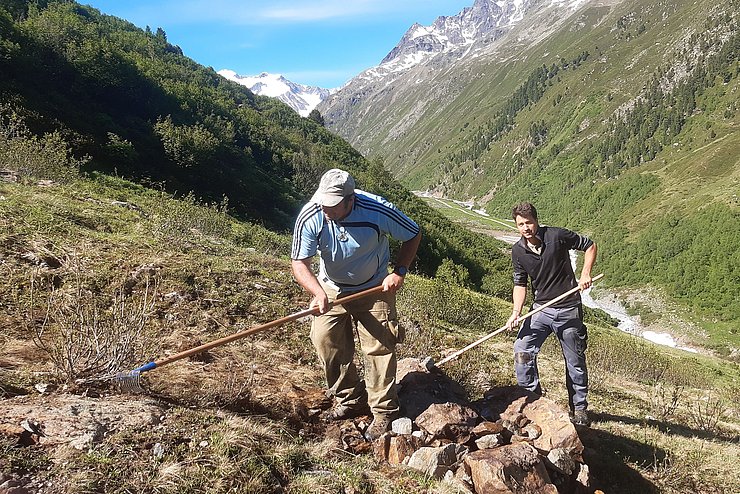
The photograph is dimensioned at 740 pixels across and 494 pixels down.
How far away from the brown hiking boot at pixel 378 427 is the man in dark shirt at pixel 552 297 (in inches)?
88.0

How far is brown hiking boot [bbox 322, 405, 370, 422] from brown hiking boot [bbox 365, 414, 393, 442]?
311 mm

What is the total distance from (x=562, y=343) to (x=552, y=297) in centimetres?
67

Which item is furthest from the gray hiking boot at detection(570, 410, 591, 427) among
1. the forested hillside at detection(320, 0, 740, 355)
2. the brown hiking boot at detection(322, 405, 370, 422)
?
the forested hillside at detection(320, 0, 740, 355)

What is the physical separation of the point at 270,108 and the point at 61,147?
8918 cm

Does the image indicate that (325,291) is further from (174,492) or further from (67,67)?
(67,67)

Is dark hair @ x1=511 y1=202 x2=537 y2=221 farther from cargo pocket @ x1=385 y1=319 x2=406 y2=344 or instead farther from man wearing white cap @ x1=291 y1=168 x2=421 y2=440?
cargo pocket @ x1=385 y1=319 x2=406 y2=344

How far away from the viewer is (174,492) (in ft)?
10.5

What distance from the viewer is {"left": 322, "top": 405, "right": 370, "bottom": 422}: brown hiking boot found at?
5.09 meters

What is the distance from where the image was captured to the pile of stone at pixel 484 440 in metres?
3.99

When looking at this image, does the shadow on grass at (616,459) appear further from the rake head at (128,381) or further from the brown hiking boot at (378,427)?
the rake head at (128,381)

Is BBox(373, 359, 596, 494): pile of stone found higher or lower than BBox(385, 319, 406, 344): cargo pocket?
lower

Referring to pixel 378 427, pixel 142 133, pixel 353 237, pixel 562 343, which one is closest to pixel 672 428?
pixel 562 343

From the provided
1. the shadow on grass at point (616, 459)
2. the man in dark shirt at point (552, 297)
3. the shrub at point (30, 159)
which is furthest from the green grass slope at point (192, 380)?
the shrub at point (30, 159)

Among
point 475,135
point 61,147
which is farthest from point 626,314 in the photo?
point 475,135
